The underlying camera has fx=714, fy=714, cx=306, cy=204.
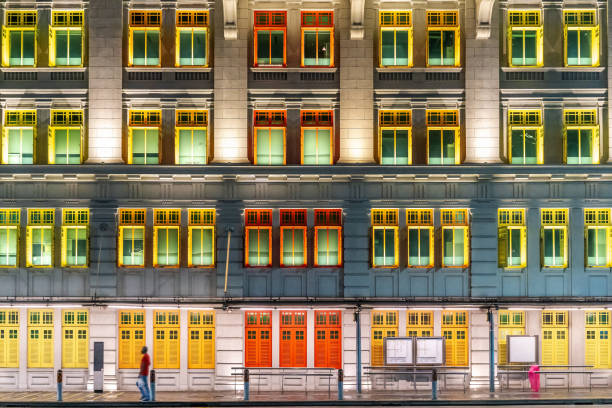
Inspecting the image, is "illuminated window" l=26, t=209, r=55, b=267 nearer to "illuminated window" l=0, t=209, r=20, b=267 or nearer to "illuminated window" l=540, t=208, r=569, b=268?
"illuminated window" l=0, t=209, r=20, b=267

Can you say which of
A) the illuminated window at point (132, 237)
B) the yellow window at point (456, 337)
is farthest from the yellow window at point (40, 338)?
the yellow window at point (456, 337)

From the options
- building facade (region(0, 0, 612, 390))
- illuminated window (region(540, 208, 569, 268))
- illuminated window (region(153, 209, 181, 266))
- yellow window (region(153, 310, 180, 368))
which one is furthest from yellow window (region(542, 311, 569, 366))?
illuminated window (region(153, 209, 181, 266))

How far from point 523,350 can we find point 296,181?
11471 millimetres

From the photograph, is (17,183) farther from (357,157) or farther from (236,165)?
(357,157)

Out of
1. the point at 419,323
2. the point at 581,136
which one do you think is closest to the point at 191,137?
the point at 419,323

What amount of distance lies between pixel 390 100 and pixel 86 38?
13102 millimetres

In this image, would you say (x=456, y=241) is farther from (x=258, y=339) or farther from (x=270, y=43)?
(x=270, y=43)

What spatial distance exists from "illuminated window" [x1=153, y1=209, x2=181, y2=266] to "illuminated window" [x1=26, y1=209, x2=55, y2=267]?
4403 millimetres

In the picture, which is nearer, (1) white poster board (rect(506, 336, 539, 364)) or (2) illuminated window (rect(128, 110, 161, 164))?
(1) white poster board (rect(506, 336, 539, 364))

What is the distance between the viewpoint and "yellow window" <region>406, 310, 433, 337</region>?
29625 mm

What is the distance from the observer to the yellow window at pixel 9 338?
96.9 ft

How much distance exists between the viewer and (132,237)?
98.1ft

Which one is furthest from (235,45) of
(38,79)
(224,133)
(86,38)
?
(38,79)

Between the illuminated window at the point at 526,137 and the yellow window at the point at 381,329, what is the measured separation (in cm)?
830
